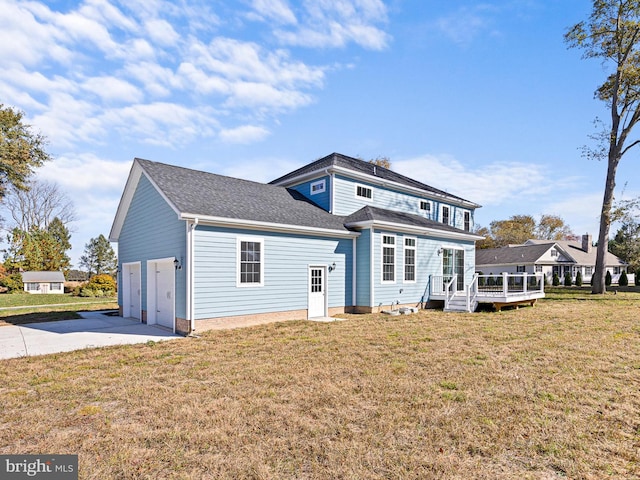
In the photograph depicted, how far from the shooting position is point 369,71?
1276cm

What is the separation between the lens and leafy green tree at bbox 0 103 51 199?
19.9 meters

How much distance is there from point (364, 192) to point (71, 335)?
39.9 feet

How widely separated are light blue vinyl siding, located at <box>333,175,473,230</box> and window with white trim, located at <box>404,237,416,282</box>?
8.81 feet

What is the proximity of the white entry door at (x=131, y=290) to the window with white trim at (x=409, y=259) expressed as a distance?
1052 centimetres

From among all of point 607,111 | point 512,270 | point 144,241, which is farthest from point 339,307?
point 512,270

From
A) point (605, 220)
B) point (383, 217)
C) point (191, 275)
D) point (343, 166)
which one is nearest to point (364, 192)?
point (343, 166)

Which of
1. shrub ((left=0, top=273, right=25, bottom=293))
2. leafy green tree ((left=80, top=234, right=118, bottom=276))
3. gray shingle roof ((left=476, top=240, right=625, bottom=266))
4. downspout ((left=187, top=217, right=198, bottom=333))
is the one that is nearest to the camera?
downspout ((left=187, top=217, right=198, bottom=333))

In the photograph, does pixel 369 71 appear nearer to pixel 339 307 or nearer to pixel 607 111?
pixel 339 307

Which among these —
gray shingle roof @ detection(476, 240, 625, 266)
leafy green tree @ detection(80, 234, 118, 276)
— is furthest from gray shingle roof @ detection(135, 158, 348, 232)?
leafy green tree @ detection(80, 234, 118, 276)

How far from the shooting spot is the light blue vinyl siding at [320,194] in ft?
50.3

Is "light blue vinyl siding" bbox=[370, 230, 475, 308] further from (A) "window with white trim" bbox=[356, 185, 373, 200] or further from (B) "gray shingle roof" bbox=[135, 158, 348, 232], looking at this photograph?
(A) "window with white trim" bbox=[356, 185, 373, 200]

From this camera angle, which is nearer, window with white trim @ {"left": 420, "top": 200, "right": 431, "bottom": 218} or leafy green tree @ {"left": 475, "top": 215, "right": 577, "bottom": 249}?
window with white trim @ {"left": 420, "top": 200, "right": 431, "bottom": 218}

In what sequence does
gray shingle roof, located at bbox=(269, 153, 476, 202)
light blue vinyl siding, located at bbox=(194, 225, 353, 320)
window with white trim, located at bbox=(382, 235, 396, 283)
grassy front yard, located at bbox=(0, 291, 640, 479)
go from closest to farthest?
grassy front yard, located at bbox=(0, 291, 640, 479), light blue vinyl siding, located at bbox=(194, 225, 353, 320), window with white trim, located at bbox=(382, 235, 396, 283), gray shingle roof, located at bbox=(269, 153, 476, 202)

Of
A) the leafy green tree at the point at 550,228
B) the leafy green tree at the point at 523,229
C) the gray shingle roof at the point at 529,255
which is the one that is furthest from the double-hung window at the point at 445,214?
the leafy green tree at the point at 550,228
